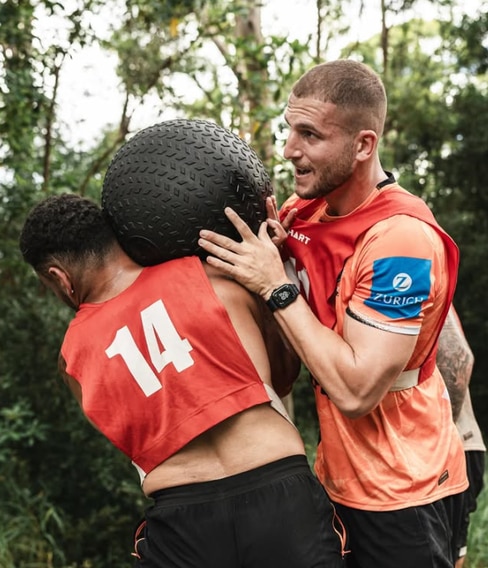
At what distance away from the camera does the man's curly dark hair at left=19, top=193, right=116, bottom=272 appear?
8.47 feet

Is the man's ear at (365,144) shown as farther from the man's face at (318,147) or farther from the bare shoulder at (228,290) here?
the bare shoulder at (228,290)

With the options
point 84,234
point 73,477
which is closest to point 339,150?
point 84,234

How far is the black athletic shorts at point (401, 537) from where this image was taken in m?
2.58

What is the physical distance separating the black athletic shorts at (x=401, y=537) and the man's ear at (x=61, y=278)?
1.24 meters

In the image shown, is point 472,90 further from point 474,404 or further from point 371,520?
point 371,520

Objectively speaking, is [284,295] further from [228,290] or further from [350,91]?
[350,91]

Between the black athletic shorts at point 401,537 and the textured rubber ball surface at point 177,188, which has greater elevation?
the textured rubber ball surface at point 177,188

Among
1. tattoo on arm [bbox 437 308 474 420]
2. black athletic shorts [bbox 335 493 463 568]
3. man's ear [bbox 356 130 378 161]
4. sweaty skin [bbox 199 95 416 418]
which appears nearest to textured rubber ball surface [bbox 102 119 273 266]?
sweaty skin [bbox 199 95 416 418]

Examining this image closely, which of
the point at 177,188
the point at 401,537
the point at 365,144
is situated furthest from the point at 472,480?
the point at 177,188

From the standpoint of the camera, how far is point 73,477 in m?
6.50

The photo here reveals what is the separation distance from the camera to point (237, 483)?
8.07ft

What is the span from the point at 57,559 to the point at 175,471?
3.82 m

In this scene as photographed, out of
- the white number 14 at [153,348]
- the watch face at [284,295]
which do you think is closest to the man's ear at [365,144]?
the watch face at [284,295]

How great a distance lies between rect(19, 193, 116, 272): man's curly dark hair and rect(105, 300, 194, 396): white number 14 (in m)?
0.30
